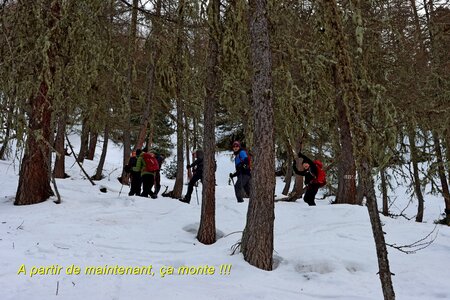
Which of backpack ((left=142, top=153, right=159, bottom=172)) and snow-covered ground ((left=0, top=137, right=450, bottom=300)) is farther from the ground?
backpack ((left=142, top=153, right=159, bottom=172))

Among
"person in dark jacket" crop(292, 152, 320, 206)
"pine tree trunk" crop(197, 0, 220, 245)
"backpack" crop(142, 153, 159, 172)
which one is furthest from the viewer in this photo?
"backpack" crop(142, 153, 159, 172)

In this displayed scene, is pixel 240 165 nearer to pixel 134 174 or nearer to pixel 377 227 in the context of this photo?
pixel 134 174

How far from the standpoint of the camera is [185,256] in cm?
557

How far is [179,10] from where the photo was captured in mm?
6094

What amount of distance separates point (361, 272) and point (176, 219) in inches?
153

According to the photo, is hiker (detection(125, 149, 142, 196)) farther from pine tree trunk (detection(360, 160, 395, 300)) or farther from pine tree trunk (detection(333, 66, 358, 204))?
pine tree trunk (detection(360, 160, 395, 300))

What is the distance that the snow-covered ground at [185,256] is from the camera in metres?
4.23

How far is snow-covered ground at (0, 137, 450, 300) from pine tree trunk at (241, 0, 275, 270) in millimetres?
347

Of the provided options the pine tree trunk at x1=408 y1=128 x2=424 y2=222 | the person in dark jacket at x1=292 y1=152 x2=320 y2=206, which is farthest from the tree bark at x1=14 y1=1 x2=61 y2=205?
the pine tree trunk at x1=408 y1=128 x2=424 y2=222

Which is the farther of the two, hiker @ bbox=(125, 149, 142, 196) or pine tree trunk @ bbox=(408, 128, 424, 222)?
hiker @ bbox=(125, 149, 142, 196)

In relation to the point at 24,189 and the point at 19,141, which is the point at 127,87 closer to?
the point at 24,189

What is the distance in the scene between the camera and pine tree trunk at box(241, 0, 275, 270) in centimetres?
505
